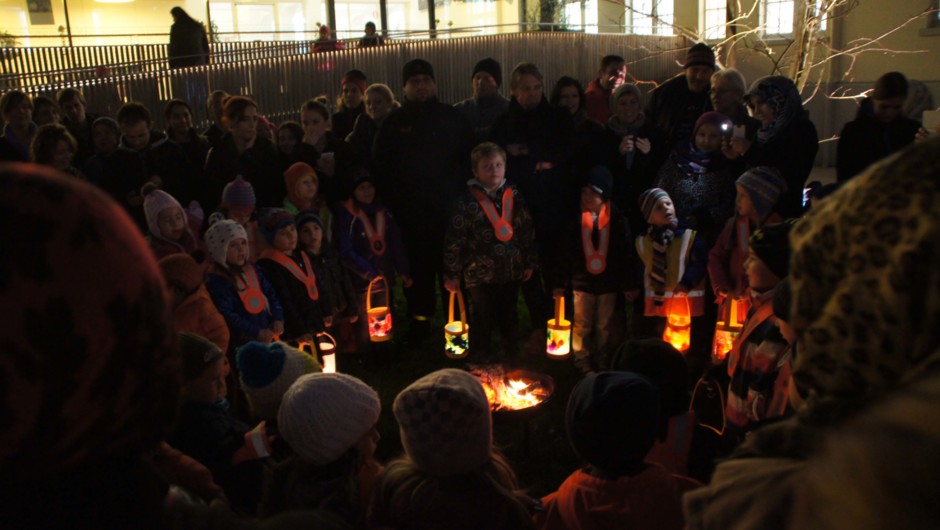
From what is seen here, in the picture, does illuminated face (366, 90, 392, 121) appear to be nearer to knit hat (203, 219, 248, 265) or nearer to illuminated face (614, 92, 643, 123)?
illuminated face (614, 92, 643, 123)

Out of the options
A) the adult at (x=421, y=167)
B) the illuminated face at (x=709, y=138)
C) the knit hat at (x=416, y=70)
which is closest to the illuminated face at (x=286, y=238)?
the adult at (x=421, y=167)

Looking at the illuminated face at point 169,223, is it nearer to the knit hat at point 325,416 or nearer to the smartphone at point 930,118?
the knit hat at point 325,416

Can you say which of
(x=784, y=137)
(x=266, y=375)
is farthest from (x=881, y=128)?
(x=266, y=375)

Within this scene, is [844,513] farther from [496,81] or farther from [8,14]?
[8,14]

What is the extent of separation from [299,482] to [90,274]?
185cm

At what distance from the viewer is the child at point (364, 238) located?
19.7 ft

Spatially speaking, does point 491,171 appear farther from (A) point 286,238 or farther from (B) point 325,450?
(B) point 325,450

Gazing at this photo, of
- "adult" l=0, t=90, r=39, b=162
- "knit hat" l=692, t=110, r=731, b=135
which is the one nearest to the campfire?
"knit hat" l=692, t=110, r=731, b=135

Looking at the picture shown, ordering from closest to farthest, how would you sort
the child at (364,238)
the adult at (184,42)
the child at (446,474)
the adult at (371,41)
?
1. the child at (446,474)
2. the child at (364,238)
3. the adult at (184,42)
4. the adult at (371,41)

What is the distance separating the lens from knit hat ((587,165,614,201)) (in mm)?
5605

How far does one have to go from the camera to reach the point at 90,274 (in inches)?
31.4

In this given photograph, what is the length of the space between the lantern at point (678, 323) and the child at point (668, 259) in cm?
4

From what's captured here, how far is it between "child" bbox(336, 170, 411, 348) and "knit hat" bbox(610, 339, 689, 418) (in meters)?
3.08

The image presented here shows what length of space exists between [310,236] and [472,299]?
1.44 m
